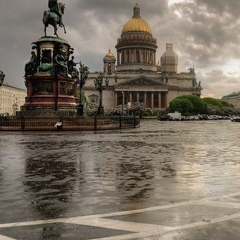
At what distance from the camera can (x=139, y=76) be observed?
158m

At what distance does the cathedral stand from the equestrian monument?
117366 mm

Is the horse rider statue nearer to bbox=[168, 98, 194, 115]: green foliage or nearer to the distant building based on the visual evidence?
bbox=[168, 98, 194, 115]: green foliage

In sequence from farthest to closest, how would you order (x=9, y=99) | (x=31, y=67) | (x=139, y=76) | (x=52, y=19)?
(x=9, y=99) < (x=139, y=76) < (x=52, y=19) < (x=31, y=67)

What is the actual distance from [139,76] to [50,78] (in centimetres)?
12114

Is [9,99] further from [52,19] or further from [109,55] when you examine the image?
[52,19]

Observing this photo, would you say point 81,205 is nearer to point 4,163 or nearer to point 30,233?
point 30,233

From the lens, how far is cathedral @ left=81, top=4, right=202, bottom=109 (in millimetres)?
160625

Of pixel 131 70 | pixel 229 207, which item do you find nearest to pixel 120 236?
pixel 229 207

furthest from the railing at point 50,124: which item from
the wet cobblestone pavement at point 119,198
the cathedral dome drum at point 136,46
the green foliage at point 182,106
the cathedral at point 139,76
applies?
the cathedral dome drum at point 136,46

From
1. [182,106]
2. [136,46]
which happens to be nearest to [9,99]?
[136,46]

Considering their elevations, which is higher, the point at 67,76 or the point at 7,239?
the point at 67,76

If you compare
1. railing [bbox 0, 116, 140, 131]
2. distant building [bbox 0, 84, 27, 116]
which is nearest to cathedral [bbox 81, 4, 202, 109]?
distant building [bbox 0, 84, 27, 116]

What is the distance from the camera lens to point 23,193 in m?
9.20

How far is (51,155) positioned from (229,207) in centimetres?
983
